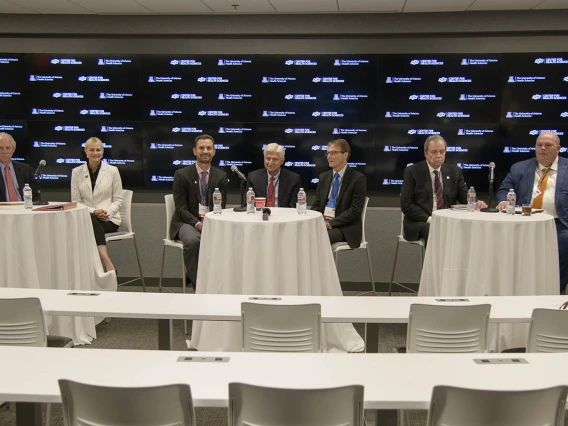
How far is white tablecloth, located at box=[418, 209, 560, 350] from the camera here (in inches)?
163

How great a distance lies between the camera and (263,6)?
600 cm

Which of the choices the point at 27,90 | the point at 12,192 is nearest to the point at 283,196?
the point at 12,192

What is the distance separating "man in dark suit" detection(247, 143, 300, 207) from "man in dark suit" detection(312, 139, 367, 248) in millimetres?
308

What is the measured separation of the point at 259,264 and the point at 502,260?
175 cm

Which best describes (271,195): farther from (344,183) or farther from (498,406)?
(498,406)

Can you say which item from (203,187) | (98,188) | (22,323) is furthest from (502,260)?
(98,188)

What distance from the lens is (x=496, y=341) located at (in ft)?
13.4

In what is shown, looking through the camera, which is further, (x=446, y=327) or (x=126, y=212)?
(x=126, y=212)

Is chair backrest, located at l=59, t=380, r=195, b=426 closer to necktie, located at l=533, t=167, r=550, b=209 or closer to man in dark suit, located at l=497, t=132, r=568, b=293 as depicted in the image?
man in dark suit, located at l=497, t=132, r=568, b=293

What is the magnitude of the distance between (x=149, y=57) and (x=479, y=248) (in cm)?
428

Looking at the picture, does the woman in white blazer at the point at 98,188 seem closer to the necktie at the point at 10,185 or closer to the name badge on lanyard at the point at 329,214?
the necktie at the point at 10,185

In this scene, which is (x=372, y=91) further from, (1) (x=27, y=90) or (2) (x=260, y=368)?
(2) (x=260, y=368)

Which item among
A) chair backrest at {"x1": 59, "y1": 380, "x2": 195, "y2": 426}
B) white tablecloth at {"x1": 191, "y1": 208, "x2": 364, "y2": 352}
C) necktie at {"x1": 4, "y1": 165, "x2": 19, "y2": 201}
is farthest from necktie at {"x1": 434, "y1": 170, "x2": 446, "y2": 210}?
chair backrest at {"x1": 59, "y1": 380, "x2": 195, "y2": 426}

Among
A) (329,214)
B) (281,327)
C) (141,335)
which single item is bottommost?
(141,335)
